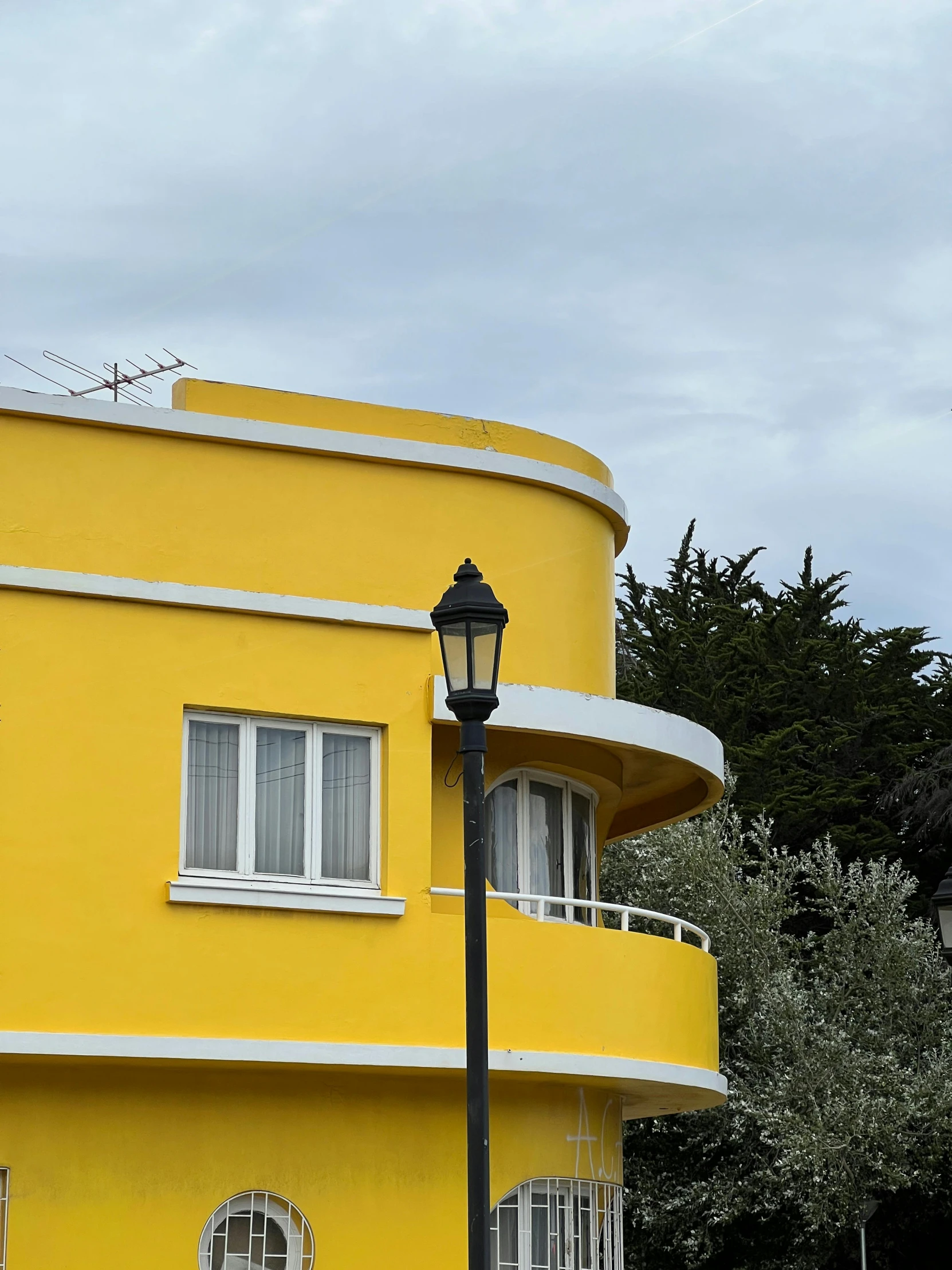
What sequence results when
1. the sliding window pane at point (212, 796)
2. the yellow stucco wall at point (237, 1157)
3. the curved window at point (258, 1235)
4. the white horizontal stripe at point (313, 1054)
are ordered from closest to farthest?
the white horizontal stripe at point (313, 1054), the yellow stucco wall at point (237, 1157), the curved window at point (258, 1235), the sliding window pane at point (212, 796)

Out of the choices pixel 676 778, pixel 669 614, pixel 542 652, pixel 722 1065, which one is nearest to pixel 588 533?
pixel 542 652

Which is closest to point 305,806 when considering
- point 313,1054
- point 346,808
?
point 346,808

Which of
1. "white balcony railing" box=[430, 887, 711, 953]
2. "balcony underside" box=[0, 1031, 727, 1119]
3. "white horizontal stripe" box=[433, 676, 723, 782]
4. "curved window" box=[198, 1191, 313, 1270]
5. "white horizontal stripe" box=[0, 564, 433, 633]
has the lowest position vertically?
"curved window" box=[198, 1191, 313, 1270]

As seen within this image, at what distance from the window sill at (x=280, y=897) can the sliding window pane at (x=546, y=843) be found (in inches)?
88.1

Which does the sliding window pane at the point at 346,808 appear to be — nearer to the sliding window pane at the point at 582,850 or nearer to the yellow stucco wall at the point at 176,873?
the yellow stucco wall at the point at 176,873

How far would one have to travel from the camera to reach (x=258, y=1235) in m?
13.0

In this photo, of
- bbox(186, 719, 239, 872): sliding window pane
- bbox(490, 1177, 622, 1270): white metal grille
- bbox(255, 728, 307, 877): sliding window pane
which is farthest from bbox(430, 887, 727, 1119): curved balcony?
bbox(186, 719, 239, 872): sliding window pane

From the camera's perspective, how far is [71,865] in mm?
12836

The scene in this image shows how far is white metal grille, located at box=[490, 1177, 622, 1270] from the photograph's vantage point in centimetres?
1397

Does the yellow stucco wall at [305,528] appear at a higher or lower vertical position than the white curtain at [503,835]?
higher

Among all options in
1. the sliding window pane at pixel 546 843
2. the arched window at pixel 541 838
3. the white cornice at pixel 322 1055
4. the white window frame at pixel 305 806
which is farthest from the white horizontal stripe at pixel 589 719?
the white cornice at pixel 322 1055

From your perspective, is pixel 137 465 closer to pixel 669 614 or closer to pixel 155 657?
pixel 155 657

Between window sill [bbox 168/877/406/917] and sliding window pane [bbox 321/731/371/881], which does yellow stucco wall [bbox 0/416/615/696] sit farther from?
window sill [bbox 168/877/406/917]

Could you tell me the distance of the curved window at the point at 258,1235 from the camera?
42.3ft
